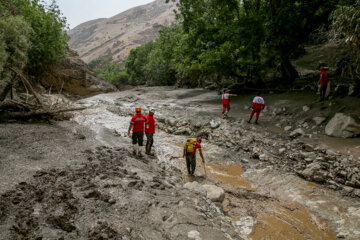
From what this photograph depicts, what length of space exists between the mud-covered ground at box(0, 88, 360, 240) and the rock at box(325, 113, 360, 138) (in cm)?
33

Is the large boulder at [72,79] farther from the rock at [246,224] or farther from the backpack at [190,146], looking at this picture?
the rock at [246,224]

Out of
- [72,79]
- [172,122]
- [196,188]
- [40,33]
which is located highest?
[40,33]

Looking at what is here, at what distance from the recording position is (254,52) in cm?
1390

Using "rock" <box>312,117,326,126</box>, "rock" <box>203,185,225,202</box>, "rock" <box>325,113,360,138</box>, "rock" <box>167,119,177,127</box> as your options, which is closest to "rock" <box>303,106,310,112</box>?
"rock" <box>312,117,326,126</box>

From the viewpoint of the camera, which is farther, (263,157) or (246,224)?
(263,157)

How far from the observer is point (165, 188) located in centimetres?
480

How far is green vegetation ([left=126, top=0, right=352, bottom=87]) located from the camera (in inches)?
455

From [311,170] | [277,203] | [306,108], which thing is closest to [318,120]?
[306,108]

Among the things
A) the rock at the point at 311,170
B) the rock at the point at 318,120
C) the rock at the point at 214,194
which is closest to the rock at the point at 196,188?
the rock at the point at 214,194

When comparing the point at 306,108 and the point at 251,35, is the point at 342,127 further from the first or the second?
the point at 251,35

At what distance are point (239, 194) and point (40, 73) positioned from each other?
78.7ft

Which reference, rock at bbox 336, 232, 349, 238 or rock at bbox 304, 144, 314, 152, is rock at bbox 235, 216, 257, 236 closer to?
rock at bbox 336, 232, 349, 238

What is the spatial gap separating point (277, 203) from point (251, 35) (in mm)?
11184

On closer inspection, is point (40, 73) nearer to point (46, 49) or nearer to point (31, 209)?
point (46, 49)
